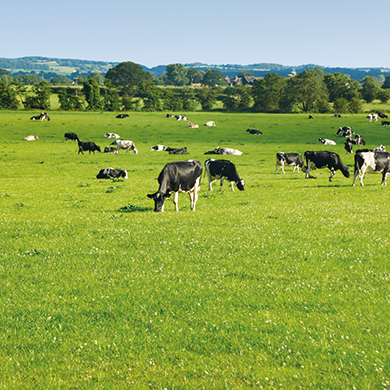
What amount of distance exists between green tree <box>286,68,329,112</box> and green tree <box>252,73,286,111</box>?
16.5 feet

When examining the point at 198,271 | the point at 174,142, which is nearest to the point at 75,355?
the point at 198,271

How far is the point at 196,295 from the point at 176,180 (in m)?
9.36

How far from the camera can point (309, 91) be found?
110500mm

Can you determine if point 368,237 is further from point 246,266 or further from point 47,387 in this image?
point 47,387

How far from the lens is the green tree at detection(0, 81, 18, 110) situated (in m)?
97.1

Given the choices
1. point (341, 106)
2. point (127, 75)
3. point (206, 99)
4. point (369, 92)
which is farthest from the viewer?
point (127, 75)

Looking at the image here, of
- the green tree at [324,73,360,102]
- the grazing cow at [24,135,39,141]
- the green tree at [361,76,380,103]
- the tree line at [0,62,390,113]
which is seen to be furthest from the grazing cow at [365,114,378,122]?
the grazing cow at [24,135,39,141]

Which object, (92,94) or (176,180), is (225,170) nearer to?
(176,180)

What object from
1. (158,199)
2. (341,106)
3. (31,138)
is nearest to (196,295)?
(158,199)

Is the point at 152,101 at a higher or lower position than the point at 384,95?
lower

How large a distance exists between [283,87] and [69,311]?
118m

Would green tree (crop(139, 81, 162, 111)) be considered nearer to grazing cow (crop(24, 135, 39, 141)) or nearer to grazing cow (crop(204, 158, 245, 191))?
grazing cow (crop(24, 135, 39, 141))

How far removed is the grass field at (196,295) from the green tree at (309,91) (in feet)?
318

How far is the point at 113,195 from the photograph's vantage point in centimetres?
2355
